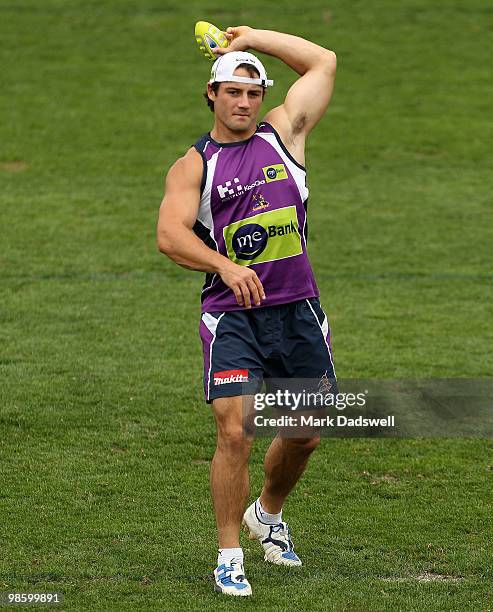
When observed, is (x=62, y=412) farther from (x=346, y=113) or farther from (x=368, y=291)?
(x=346, y=113)

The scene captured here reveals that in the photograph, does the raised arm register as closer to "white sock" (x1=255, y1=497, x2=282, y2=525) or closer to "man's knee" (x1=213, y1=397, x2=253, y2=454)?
"man's knee" (x1=213, y1=397, x2=253, y2=454)

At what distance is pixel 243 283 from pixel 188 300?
619cm

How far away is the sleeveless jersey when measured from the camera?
239 inches

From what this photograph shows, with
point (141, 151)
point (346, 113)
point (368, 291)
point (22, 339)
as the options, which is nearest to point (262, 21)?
point (346, 113)

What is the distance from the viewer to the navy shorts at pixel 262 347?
19.4 feet

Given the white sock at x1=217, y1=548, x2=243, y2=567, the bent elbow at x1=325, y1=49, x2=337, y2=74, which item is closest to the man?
the white sock at x1=217, y1=548, x2=243, y2=567

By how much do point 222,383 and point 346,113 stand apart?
1441cm

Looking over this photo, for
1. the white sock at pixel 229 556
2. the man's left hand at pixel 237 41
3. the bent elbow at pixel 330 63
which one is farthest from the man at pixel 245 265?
the bent elbow at pixel 330 63

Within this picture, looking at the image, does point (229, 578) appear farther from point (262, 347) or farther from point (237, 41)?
point (237, 41)

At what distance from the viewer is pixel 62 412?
8.63 m

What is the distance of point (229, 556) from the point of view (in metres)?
5.78

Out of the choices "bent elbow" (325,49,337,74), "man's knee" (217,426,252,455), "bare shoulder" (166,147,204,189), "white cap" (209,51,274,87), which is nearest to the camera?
"man's knee" (217,426,252,455)

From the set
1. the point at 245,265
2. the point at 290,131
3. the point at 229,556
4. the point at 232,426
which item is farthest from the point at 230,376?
the point at 290,131

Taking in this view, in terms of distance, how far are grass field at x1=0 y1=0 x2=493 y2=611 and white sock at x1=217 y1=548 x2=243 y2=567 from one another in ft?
0.57
